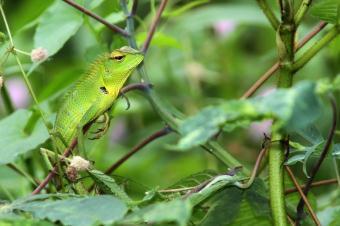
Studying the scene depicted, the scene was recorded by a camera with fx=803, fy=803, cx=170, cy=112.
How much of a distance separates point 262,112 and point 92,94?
2.81 ft

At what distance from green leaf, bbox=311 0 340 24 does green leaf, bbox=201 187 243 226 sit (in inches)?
13.1

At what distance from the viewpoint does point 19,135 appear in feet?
5.84

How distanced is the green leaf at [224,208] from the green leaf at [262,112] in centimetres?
44

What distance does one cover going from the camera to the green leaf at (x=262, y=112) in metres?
0.93

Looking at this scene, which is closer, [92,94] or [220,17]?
[92,94]

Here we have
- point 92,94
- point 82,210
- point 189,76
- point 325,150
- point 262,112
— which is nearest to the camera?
point 262,112

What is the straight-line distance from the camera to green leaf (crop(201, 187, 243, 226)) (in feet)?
4.51

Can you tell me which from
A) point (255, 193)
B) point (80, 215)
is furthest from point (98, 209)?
point (255, 193)

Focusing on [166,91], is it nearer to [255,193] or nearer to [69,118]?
[69,118]

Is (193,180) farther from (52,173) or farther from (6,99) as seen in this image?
(6,99)

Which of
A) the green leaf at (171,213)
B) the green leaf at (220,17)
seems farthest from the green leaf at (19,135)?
the green leaf at (220,17)

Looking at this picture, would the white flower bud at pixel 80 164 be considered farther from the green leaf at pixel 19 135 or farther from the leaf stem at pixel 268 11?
the leaf stem at pixel 268 11

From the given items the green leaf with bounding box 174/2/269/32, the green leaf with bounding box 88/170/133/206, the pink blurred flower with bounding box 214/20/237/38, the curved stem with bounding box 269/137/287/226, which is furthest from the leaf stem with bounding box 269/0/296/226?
the pink blurred flower with bounding box 214/20/237/38

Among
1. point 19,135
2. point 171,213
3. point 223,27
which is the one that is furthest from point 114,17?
point 223,27
